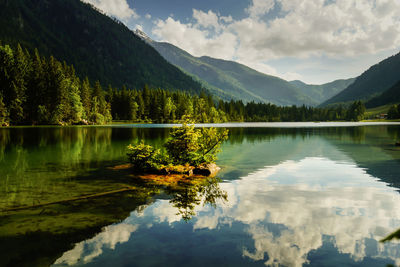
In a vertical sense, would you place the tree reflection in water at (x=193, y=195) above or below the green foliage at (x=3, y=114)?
below

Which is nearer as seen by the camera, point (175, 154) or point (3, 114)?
point (175, 154)

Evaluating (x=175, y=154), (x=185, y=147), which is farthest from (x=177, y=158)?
(x=185, y=147)

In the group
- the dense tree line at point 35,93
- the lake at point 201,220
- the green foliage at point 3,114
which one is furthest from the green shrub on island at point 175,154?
the dense tree line at point 35,93

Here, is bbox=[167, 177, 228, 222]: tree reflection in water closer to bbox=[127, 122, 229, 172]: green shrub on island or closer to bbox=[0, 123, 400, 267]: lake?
bbox=[0, 123, 400, 267]: lake

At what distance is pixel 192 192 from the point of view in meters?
18.8

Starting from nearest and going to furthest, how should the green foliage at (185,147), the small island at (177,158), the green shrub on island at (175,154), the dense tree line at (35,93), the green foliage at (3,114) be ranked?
the small island at (177,158), the green shrub on island at (175,154), the green foliage at (185,147), the green foliage at (3,114), the dense tree line at (35,93)

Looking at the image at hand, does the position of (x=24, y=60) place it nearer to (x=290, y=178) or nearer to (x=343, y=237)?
(x=290, y=178)

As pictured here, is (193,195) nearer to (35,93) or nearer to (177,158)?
(177,158)

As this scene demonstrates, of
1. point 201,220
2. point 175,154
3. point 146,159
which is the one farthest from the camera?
point 175,154

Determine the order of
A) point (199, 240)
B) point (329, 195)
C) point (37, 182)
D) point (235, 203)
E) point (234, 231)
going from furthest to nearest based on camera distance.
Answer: point (37, 182) < point (329, 195) < point (235, 203) < point (234, 231) < point (199, 240)

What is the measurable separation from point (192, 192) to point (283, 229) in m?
7.75

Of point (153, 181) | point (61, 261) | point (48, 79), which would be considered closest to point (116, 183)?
point (153, 181)

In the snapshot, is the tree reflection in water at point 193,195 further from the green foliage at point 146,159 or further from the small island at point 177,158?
the green foliage at point 146,159

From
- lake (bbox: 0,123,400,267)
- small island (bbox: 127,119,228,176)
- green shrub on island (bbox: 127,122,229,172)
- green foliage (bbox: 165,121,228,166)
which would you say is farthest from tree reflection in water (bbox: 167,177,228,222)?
green foliage (bbox: 165,121,228,166)
